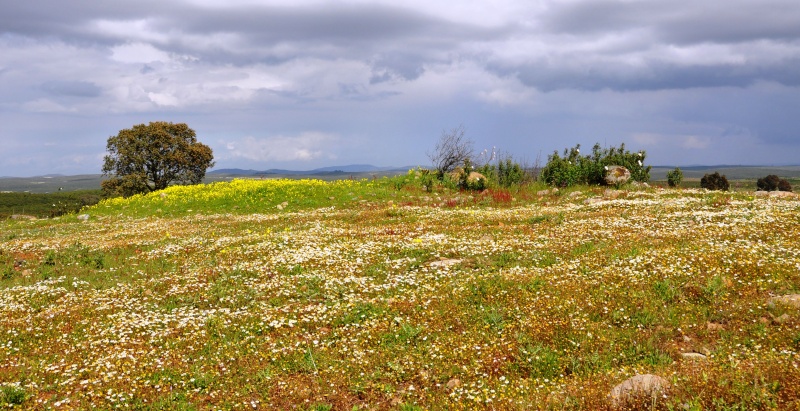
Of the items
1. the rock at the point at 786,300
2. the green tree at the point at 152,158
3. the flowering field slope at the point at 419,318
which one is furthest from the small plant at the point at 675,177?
the green tree at the point at 152,158

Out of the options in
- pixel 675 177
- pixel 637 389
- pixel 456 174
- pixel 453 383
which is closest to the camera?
pixel 637 389

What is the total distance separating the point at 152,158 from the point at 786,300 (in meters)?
77.6

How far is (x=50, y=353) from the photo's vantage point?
36.8 feet

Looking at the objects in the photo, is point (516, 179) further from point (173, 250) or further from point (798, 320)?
point (798, 320)

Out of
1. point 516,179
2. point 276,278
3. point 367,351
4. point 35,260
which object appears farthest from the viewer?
point 516,179

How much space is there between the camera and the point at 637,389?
24.4 ft

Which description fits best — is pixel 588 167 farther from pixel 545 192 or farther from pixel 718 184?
pixel 718 184

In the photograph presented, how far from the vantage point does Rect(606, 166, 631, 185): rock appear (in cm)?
4170

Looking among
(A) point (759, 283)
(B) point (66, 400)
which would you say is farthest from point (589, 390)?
(B) point (66, 400)

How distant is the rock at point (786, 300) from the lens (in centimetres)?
1056

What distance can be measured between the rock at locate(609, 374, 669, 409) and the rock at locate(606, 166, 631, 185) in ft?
122

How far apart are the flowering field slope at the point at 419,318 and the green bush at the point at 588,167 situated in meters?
19.9

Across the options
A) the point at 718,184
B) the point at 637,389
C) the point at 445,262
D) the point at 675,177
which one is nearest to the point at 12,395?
the point at 637,389

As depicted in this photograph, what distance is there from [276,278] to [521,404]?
10634 millimetres
